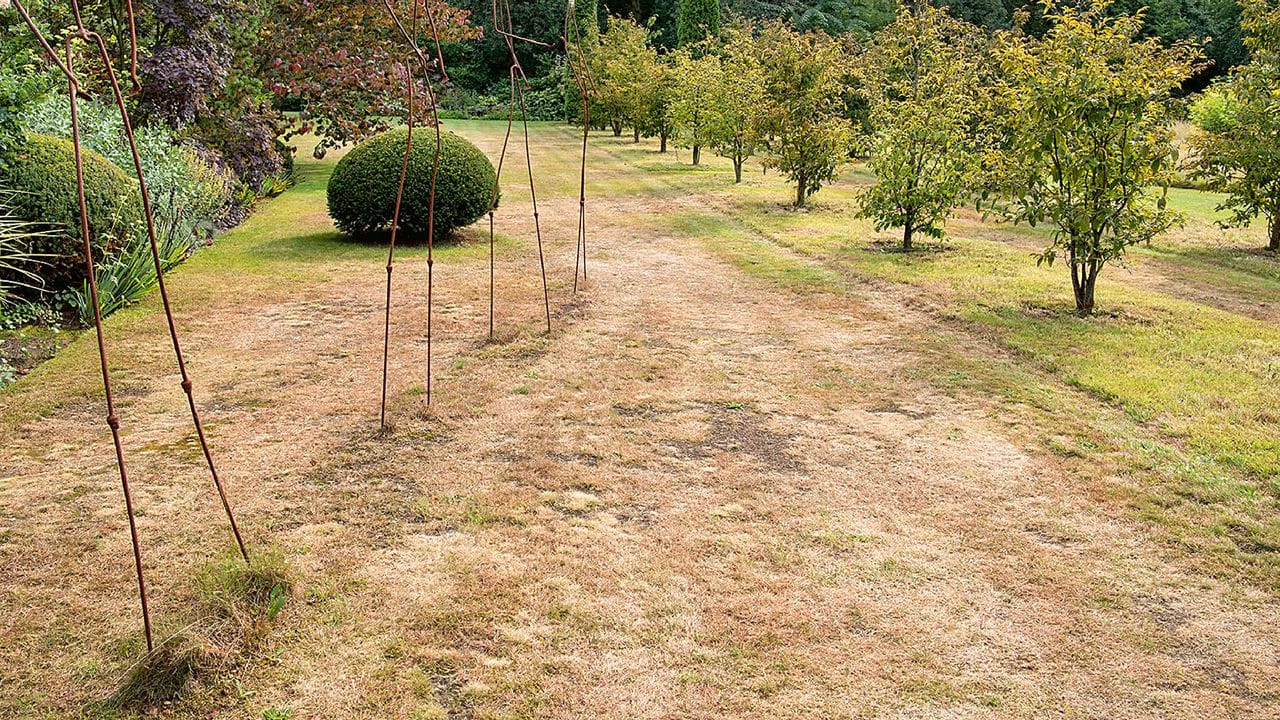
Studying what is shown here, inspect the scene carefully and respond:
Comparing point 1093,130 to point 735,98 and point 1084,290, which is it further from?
point 735,98

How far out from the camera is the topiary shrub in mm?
6723

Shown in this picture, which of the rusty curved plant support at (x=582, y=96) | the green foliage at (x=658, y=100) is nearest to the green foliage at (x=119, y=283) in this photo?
the rusty curved plant support at (x=582, y=96)

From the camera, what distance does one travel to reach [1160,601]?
3332 mm

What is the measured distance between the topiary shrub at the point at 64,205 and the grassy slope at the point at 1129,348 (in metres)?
5.88

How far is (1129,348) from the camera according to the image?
6449 millimetres

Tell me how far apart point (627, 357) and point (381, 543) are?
293 centimetres

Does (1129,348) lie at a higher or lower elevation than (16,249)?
lower

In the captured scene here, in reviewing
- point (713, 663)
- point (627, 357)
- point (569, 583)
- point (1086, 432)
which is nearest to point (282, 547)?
point (569, 583)

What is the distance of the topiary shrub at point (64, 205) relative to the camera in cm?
672

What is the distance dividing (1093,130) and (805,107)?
6531mm

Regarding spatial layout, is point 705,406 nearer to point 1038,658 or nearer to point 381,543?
point 381,543

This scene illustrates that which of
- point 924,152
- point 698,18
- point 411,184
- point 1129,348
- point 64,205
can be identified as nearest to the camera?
point 1129,348

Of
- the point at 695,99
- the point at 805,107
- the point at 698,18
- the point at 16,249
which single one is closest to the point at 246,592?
the point at 16,249

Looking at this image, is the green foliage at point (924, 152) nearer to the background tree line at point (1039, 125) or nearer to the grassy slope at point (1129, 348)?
the background tree line at point (1039, 125)
